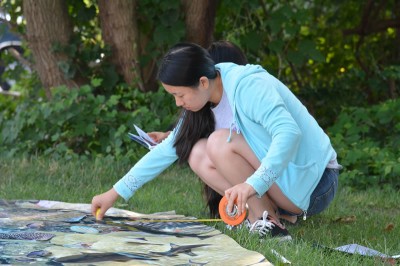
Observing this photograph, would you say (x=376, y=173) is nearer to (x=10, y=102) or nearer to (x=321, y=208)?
(x=321, y=208)

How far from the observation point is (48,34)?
641 centimetres

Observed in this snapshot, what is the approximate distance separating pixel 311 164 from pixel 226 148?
0.37m

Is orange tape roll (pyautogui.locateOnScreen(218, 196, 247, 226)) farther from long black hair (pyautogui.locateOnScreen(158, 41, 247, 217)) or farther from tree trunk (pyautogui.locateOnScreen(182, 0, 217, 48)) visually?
tree trunk (pyautogui.locateOnScreen(182, 0, 217, 48))

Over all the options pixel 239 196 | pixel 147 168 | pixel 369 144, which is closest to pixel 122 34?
pixel 369 144

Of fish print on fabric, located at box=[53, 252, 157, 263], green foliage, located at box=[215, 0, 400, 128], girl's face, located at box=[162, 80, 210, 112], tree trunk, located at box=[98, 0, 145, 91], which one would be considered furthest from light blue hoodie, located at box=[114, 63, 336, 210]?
green foliage, located at box=[215, 0, 400, 128]

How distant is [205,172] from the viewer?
12.8ft

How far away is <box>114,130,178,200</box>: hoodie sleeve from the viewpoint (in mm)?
3801

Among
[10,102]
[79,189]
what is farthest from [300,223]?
[10,102]

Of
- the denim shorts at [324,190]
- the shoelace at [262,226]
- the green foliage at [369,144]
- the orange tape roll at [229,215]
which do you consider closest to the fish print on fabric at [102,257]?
the orange tape roll at [229,215]

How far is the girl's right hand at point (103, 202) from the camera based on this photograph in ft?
12.4

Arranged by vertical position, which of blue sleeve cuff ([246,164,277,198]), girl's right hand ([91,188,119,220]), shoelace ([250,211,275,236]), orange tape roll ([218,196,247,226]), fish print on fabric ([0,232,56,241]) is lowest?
fish print on fabric ([0,232,56,241])

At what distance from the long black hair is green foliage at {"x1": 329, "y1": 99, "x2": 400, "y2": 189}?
147 centimetres

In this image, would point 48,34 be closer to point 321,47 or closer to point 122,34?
point 122,34

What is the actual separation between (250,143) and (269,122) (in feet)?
1.00
